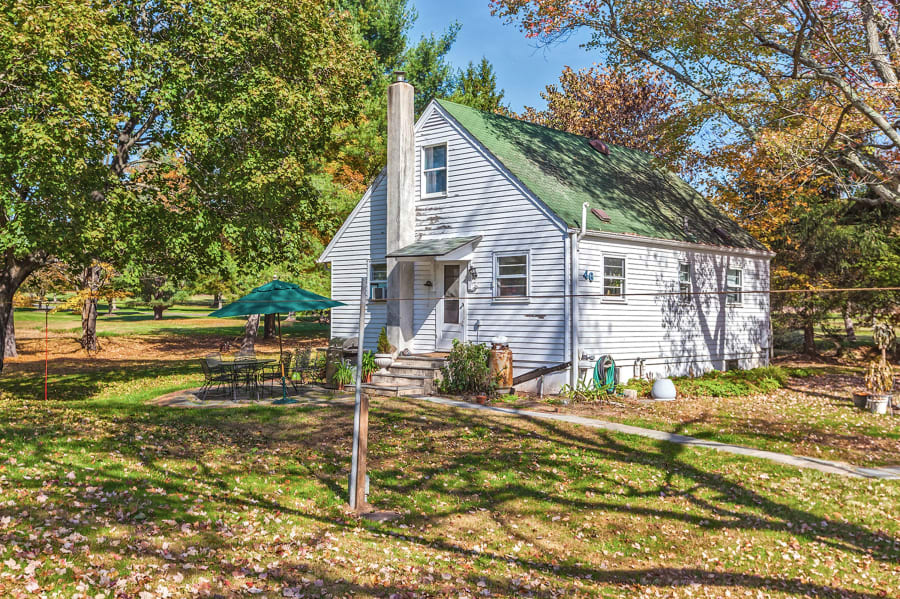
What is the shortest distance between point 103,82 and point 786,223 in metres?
24.7

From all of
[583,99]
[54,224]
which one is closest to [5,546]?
[54,224]

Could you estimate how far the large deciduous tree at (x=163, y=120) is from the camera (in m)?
12.5

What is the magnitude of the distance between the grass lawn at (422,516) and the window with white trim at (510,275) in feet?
16.9

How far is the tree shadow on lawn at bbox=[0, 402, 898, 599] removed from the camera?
21.9ft

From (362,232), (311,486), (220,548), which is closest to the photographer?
(220,548)

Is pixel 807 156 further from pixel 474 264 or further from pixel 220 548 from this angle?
pixel 220 548

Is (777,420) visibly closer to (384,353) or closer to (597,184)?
(597,184)

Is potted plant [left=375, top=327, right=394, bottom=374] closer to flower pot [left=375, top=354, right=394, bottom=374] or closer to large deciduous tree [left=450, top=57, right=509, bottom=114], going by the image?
flower pot [left=375, top=354, right=394, bottom=374]

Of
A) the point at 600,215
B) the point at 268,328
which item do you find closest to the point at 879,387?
the point at 600,215

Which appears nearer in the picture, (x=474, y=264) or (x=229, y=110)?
(x=229, y=110)

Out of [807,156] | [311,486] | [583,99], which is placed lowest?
[311,486]

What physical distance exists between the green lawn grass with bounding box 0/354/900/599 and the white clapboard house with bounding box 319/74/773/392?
5.08m

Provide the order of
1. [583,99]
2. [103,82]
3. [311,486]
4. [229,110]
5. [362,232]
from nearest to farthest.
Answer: [311,486] < [103,82] < [229,110] < [362,232] < [583,99]

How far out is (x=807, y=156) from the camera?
17656 mm
